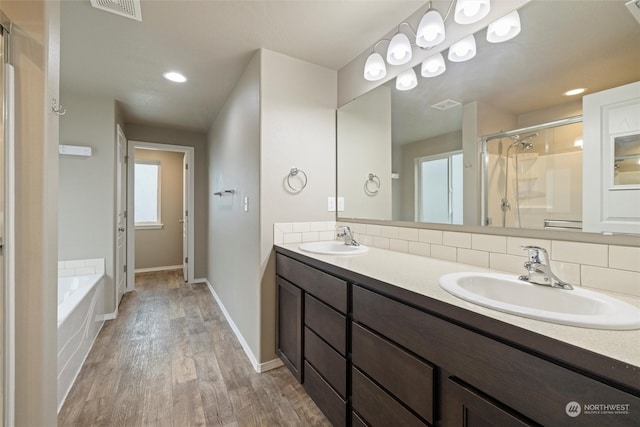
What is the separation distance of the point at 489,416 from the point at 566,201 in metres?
0.84

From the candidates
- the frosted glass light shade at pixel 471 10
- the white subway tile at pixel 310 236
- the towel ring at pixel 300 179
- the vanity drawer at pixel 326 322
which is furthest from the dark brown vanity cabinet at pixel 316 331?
the frosted glass light shade at pixel 471 10

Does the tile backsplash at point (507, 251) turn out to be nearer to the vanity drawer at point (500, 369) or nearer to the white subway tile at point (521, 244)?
the white subway tile at point (521, 244)

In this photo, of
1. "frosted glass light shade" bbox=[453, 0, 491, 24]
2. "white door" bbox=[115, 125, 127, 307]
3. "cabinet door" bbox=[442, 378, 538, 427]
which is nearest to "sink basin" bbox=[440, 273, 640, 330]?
"cabinet door" bbox=[442, 378, 538, 427]

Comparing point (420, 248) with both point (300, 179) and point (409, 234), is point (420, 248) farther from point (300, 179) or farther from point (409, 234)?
point (300, 179)

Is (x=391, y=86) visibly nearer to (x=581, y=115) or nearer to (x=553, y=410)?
Answer: (x=581, y=115)

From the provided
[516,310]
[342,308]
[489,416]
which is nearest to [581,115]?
[516,310]

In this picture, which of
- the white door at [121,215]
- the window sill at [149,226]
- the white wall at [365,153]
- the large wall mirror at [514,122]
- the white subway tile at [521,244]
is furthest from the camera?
the window sill at [149,226]

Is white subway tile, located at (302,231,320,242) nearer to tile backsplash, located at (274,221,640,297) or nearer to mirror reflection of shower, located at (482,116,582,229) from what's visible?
tile backsplash, located at (274,221,640,297)

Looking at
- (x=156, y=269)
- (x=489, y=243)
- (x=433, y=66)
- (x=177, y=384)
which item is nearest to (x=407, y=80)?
(x=433, y=66)

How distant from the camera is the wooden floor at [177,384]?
1.52 meters

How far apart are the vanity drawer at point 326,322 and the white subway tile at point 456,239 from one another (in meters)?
0.69

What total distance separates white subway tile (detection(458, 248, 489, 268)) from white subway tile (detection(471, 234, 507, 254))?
2cm

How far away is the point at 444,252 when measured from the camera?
1470 mm

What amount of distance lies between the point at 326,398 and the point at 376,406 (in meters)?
0.42
